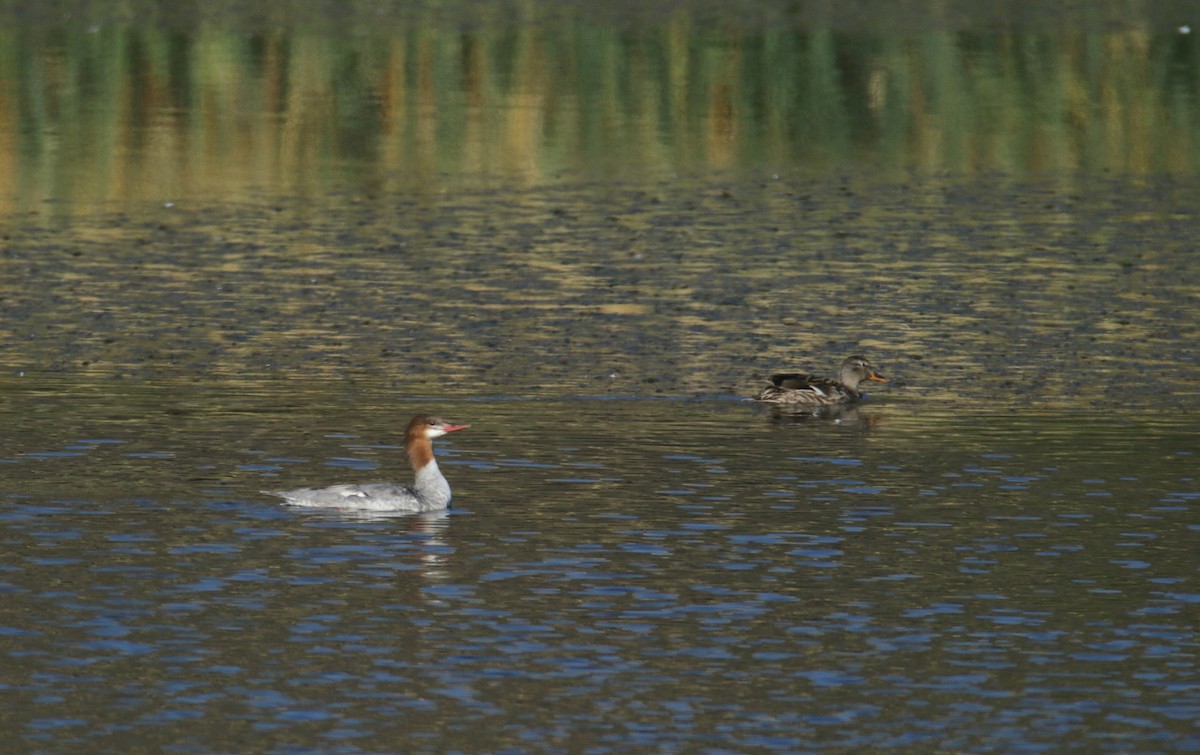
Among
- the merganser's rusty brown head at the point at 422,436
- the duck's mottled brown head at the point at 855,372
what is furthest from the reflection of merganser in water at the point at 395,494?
the duck's mottled brown head at the point at 855,372

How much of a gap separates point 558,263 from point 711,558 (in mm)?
14731

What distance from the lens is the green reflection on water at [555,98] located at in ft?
137

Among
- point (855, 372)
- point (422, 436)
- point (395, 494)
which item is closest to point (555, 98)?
point (855, 372)

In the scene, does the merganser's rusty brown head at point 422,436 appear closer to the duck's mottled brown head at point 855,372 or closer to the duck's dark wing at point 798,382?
the duck's dark wing at point 798,382

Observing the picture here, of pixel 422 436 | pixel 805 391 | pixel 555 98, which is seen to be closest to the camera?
pixel 422 436

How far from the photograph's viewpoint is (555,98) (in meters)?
48.9

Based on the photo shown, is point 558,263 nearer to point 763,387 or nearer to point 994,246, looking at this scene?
point 994,246

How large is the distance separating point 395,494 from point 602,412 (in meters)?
4.38

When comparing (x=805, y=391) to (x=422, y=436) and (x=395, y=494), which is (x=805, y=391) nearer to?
(x=422, y=436)

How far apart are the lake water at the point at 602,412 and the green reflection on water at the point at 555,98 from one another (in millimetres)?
219

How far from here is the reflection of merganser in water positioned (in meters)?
19.2

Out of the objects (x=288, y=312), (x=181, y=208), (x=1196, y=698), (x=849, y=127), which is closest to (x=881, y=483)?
(x=1196, y=698)

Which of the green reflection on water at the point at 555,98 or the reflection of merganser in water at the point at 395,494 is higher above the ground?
the green reflection on water at the point at 555,98

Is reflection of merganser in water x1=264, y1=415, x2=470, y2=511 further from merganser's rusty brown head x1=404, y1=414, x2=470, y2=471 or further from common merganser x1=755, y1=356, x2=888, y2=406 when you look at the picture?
common merganser x1=755, y1=356, x2=888, y2=406
